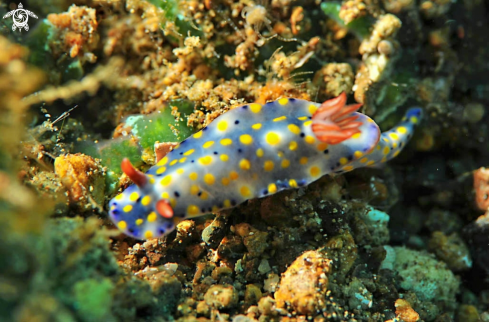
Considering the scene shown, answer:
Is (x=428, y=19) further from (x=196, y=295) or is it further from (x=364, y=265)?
(x=196, y=295)

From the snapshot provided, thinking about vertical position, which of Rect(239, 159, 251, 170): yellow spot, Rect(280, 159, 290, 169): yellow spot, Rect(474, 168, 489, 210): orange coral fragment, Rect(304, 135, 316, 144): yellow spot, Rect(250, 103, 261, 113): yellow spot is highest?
Rect(250, 103, 261, 113): yellow spot

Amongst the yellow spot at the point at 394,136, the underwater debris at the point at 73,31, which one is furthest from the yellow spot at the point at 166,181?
the yellow spot at the point at 394,136

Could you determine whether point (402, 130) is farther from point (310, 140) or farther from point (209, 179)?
point (209, 179)

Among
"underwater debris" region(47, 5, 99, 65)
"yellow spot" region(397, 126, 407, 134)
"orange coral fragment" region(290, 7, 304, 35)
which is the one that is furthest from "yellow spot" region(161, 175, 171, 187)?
"yellow spot" region(397, 126, 407, 134)

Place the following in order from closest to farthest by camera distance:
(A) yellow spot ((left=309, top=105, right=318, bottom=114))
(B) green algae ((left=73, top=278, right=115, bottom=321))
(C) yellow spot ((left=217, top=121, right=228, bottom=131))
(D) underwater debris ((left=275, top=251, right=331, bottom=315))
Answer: (B) green algae ((left=73, top=278, right=115, bottom=321))
(D) underwater debris ((left=275, top=251, right=331, bottom=315))
(C) yellow spot ((left=217, top=121, right=228, bottom=131))
(A) yellow spot ((left=309, top=105, right=318, bottom=114))

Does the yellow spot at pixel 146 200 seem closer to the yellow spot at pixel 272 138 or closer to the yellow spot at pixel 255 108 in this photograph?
the yellow spot at pixel 272 138

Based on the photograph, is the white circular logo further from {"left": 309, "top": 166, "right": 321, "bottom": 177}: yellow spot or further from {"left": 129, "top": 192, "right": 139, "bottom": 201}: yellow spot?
{"left": 309, "top": 166, "right": 321, "bottom": 177}: yellow spot

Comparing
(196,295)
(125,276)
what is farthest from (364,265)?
(125,276)

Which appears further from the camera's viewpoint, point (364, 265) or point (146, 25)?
point (146, 25)
